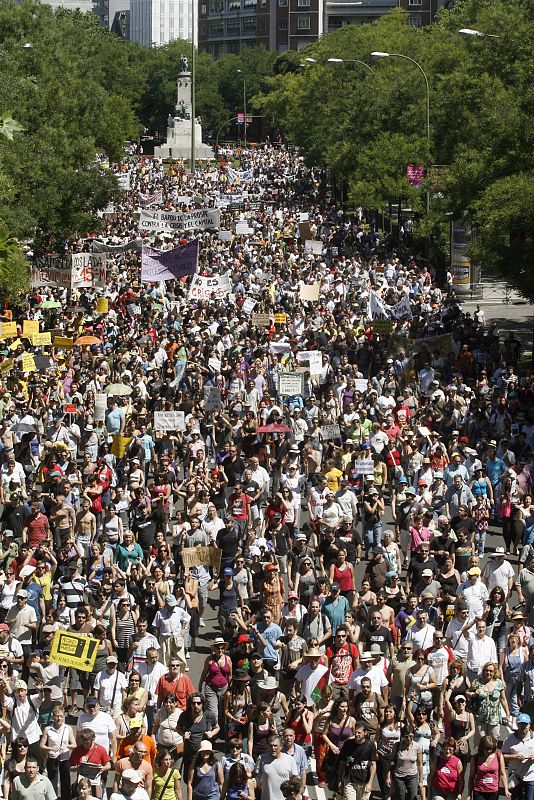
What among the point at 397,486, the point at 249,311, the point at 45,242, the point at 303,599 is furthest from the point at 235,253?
the point at 303,599

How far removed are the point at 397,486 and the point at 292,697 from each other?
306 inches

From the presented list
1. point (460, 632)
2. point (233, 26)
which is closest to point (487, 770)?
point (460, 632)

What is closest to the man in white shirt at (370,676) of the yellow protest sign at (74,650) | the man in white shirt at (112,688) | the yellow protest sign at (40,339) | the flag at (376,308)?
the man in white shirt at (112,688)

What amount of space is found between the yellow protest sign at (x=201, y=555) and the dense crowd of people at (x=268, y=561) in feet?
0.09

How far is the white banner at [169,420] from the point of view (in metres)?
22.8

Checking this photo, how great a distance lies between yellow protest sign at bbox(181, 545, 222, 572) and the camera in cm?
1683

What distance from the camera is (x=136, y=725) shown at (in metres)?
12.5

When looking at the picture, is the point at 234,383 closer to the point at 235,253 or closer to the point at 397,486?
the point at 397,486

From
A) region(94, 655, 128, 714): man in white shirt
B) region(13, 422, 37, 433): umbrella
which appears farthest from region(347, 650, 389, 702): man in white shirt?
region(13, 422, 37, 433): umbrella

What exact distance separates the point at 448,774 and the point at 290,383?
557 inches

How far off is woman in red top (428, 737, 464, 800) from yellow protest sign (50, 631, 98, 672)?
10.9ft

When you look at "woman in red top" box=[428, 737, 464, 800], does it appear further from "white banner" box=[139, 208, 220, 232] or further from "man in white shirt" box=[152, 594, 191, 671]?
"white banner" box=[139, 208, 220, 232]

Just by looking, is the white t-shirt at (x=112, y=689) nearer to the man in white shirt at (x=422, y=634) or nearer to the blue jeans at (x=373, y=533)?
the man in white shirt at (x=422, y=634)

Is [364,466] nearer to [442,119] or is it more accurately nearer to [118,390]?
[118,390]
